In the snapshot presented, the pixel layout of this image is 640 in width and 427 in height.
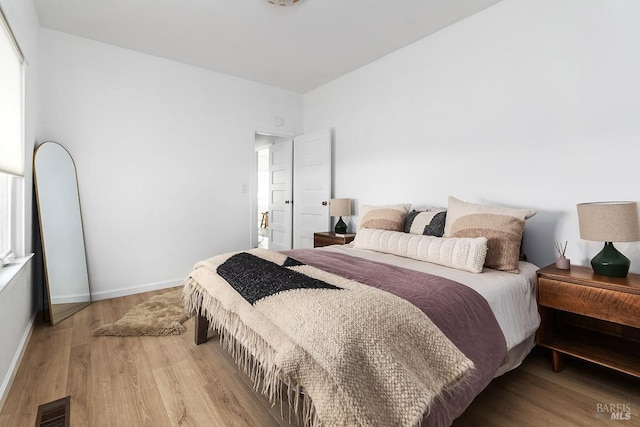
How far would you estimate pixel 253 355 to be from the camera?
1.37 meters

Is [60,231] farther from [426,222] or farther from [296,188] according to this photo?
[426,222]

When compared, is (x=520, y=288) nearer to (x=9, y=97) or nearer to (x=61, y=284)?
(x=9, y=97)

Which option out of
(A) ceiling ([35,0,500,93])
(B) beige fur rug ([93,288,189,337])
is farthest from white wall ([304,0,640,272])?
(B) beige fur rug ([93,288,189,337])

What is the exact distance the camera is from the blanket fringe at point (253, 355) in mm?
1103

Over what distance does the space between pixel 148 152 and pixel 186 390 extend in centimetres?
270

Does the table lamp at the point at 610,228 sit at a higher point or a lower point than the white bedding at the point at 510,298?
higher

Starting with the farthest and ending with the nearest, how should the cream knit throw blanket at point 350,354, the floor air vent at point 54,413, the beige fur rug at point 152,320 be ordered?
the beige fur rug at point 152,320, the floor air vent at point 54,413, the cream knit throw blanket at point 350,354

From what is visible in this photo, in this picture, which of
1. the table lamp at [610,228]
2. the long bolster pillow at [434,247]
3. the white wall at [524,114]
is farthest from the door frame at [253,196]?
the table lamp at [610,228]

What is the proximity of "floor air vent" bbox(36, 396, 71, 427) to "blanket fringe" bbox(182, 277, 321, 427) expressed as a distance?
77 centimetres

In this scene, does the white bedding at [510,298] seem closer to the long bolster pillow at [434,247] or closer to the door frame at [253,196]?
the long bolster pillow at [434,247]

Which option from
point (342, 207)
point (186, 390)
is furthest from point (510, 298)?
point (342, 207)

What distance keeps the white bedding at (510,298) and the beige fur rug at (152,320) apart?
189 centimetres

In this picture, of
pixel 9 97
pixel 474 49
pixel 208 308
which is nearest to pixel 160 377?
pixel 208 308

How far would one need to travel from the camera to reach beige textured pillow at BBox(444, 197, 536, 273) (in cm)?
196
